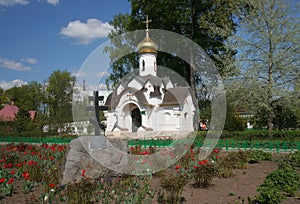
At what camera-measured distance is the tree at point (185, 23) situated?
22938 millimetres

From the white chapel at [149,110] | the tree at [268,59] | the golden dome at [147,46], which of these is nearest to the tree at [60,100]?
the white chapel at [149,110]

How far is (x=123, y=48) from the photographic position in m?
30.2

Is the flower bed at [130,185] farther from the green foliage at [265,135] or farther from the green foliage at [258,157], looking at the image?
the green foliage at [265,135]

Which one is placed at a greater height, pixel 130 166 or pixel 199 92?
pixel 199 92

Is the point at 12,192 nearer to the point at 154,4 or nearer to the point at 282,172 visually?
the point at 282,172

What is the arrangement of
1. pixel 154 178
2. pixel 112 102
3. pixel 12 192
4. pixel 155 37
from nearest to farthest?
pixel 12 192
pixel 154 178
pixel 112 102
pixel 155 37

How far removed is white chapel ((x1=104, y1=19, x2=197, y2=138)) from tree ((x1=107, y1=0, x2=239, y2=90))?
274cm

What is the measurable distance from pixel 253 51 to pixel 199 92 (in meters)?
11.0

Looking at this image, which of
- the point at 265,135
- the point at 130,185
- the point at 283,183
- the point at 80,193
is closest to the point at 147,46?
the point at 265,135

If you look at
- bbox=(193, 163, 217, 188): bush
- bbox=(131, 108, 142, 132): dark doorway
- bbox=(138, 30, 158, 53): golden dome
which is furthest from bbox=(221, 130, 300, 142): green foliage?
bbox=(138, 30, 158, 53): golden dome

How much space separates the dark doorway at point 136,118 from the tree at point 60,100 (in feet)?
21.9

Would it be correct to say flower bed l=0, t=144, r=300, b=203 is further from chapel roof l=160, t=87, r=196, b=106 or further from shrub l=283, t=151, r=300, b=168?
→ chapel roof l=160, t=87, r=196, b=106

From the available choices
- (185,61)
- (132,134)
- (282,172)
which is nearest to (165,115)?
(132,134)

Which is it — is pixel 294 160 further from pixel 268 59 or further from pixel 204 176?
pixel 268 59
